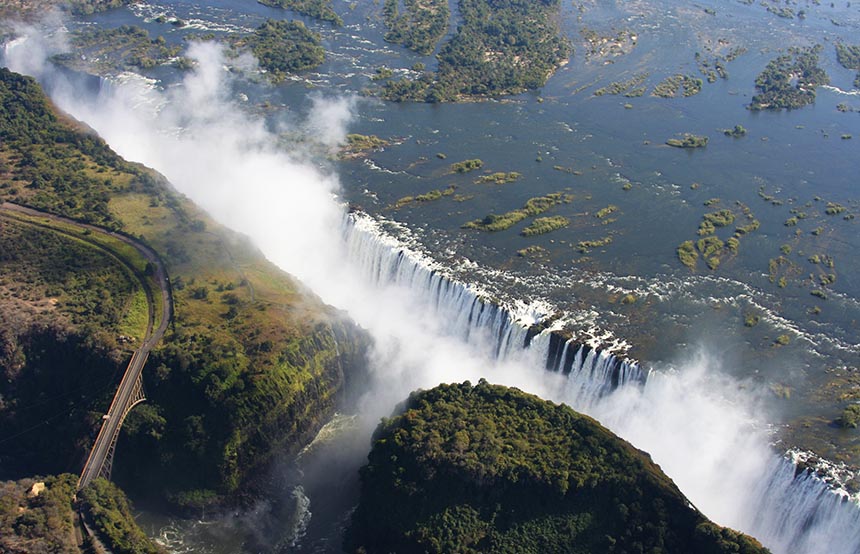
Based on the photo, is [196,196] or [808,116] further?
[808,116]

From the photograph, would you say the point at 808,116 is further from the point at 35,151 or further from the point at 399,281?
the point at 35,151

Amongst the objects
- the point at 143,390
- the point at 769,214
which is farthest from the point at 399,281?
the point at 769,214

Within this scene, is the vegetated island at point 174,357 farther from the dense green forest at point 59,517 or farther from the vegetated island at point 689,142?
the vegetated island at point 689,142

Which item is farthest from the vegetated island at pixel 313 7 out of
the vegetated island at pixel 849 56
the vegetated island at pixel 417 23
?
the vegetated island at pixel 849 56

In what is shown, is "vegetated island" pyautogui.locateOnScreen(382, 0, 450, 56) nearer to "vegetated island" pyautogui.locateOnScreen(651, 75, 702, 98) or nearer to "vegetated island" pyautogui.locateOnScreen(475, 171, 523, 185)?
"vegetated island" pyautogui.locateOnScreen(651, 75, 702, 98)

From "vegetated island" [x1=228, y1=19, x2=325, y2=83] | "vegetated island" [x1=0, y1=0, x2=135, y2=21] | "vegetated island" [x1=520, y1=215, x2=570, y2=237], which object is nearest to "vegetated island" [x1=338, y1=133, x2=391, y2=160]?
"vegetated island" [x1=228, y1=19, x2=325, y2=83]

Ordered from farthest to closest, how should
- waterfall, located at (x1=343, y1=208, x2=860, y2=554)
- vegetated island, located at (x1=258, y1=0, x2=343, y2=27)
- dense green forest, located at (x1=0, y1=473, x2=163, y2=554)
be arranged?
vegetated island, located at (x1=258, y1=0, x2=343, y2=27) < waterfall, located at (x1=343, y1=208, x2=860, y2=554) < dense green forest, located at (x1=0, y1=473, x2=163, y2=554)
